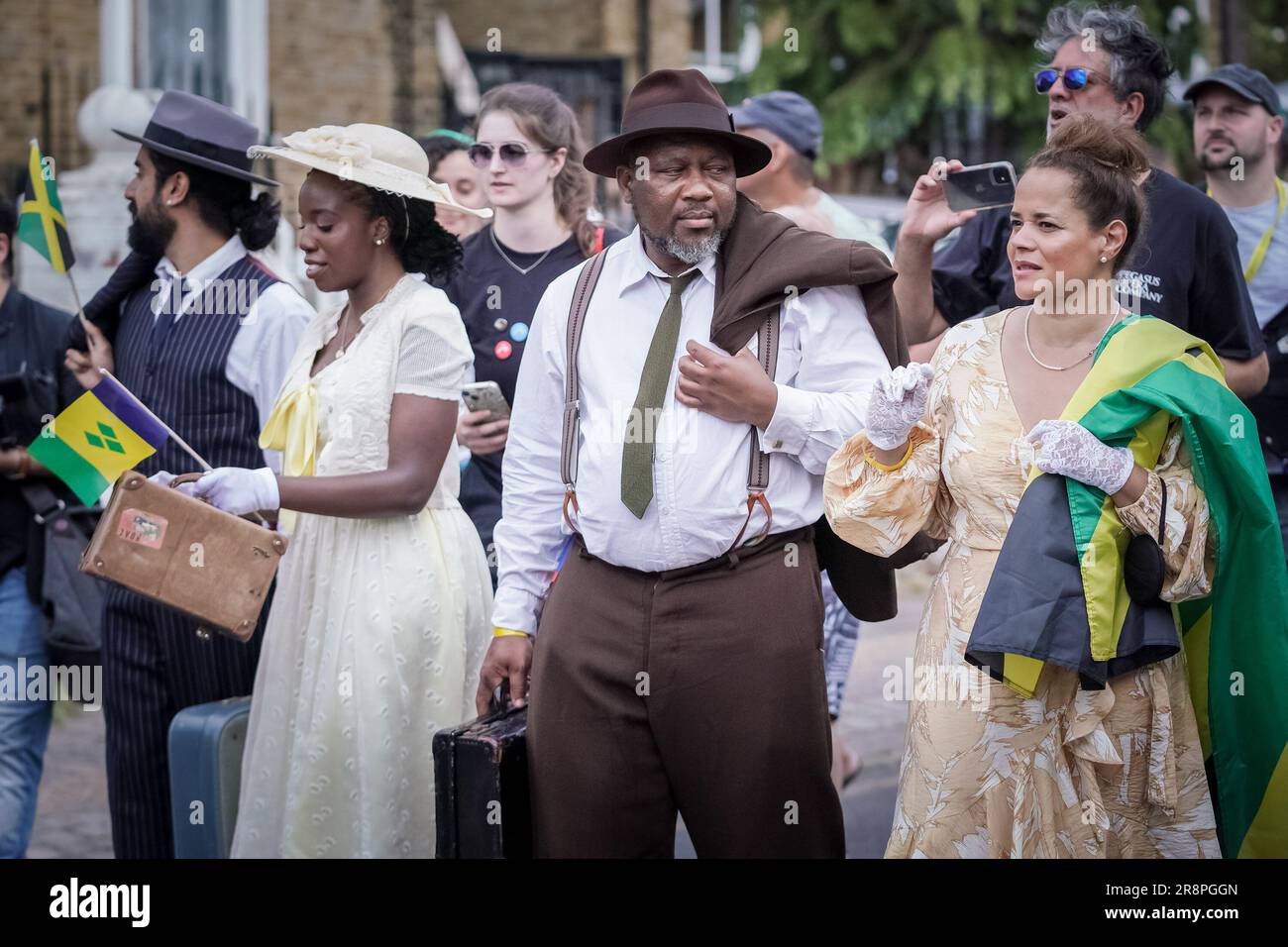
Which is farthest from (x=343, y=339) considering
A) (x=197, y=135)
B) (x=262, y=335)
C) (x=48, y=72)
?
(x=48, y=72)

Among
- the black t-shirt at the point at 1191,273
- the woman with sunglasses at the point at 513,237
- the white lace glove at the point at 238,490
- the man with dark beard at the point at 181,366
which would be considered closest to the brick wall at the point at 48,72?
the woman with sunglasses at the point at 513,237

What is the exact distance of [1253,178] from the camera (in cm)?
530

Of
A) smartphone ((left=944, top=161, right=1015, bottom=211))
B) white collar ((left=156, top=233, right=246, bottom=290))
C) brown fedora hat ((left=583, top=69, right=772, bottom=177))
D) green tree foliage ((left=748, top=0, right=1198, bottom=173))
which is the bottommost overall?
white collar ((left=156, top=233, right=246, bottom=290))

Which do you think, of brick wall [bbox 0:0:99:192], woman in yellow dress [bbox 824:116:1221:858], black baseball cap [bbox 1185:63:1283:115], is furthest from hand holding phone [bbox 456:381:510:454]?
brick wall [bbox 0:0:99:192]

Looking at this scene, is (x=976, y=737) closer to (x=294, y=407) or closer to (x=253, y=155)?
(x=294, y=407)

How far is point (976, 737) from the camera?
138 inches

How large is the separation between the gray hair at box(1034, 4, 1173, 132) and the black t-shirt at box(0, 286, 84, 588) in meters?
3.12

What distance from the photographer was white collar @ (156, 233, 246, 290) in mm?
4773

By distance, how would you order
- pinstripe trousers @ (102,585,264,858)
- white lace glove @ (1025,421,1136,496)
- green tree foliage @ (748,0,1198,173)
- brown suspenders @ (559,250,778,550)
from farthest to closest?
green tree foliage @ (748,0,1198,173), pinstripe trousers @ (102,585,264,858), brown suspenders @ (559,250,778,550), white lace glove @ (1025,421,1136,496)

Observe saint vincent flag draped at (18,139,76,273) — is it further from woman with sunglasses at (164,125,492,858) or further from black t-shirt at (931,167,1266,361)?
→ black t-shirt at (931,167,1266,361)

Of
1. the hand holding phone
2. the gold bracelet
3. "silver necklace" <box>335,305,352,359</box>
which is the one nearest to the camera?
the gold bracelet

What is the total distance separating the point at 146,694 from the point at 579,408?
1738mm
